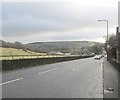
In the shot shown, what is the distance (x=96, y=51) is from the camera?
19362 cm

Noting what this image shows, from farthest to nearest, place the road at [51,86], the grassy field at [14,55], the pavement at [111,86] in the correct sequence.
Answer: the grassy field at [14,55]
the pavement at [111,86]
the road at [51,86]

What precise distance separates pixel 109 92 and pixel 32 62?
94.3 feet

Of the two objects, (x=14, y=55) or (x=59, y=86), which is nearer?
(x=59, y=86)

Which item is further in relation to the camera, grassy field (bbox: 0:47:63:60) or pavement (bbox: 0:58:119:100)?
grassy field (bbox: 0:47:63:60)

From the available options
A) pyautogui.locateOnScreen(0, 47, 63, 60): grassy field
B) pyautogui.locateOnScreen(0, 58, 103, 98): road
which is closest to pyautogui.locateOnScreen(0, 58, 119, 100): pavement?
pyautogui.locateOnScreen(0, 58, 103, 98): road

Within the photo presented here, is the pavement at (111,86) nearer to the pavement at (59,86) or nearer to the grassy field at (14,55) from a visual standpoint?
the pavement at (59,86)

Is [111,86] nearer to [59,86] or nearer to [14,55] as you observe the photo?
[59,86]

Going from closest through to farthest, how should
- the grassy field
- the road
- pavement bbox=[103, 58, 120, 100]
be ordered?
the road, pavement bbox=[103, 58, 120, 100], the grassy field

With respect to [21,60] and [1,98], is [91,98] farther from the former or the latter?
[21,60]

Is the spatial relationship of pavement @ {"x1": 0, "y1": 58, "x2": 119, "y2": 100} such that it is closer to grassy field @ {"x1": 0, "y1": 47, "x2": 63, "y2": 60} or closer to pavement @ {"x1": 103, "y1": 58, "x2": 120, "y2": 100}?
pavement @ {"x1": 103, "y1": 58, "x2": 120, "y2": 100}

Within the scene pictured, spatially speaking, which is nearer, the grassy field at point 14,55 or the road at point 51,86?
the road at point 51,86

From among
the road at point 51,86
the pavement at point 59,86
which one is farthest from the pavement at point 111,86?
the road at point 51,86

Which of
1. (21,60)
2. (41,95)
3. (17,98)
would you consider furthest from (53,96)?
(21,60)

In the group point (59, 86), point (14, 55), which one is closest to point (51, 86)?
point (59, 86)
